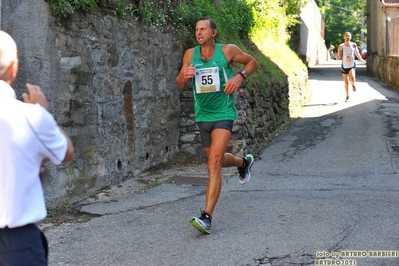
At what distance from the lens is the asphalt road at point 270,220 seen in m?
4.94

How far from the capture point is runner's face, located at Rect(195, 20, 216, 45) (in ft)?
19.1

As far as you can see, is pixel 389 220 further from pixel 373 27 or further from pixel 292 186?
pixel 373 27

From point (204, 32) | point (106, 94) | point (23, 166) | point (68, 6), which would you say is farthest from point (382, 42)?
point (23, 166)

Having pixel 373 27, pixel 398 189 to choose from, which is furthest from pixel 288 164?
pixel 373 27

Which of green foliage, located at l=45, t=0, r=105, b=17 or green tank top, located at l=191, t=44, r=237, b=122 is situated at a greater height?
green foliage, located at l=45, t=0, r=105, b=17

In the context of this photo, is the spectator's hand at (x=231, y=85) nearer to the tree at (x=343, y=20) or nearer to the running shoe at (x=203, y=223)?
the running shoe at (x=203, y=223)

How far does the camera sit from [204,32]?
5.82m

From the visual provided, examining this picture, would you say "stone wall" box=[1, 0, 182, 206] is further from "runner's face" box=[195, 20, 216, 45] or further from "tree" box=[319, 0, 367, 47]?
"tree" box=[319, 0, 367, 47]

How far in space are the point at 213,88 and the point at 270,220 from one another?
1330 mm

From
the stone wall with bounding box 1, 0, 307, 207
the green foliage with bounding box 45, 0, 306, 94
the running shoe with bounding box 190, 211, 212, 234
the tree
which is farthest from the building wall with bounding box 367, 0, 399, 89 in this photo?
the tree

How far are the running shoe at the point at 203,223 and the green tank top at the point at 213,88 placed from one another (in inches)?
34.9

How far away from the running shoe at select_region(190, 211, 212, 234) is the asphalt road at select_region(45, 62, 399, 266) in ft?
0.26

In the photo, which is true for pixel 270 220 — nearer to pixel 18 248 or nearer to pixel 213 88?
pixel 213 88

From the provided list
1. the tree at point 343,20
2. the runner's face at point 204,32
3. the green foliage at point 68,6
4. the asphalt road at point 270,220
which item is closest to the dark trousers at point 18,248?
the asphalt road at point 270,220
